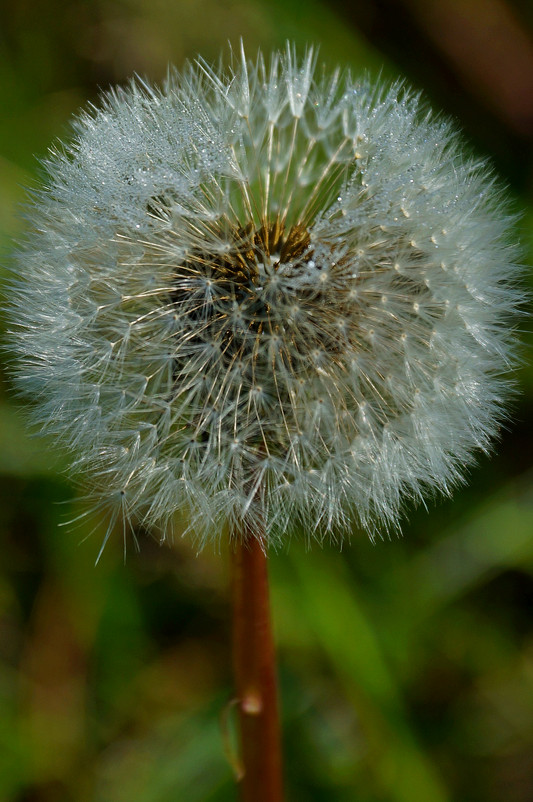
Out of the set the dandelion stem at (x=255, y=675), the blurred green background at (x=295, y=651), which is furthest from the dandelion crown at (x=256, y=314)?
the blurred green background at (x=295, y=651)

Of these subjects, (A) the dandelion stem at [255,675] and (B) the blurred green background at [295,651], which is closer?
(A) the dandelion stem at [255,675]

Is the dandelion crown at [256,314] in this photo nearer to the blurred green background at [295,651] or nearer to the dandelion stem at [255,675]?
the dandelion stem at [255,675]

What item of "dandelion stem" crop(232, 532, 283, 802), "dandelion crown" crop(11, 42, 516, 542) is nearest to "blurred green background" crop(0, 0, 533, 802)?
"dandelion stem" crop(232, 532, 283, 802)

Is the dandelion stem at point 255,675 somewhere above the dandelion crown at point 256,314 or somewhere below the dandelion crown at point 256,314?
below

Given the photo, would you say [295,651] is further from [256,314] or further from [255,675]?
[256,314]

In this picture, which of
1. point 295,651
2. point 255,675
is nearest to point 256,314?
point 255,675

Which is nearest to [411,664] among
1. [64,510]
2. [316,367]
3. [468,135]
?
[64,510]
